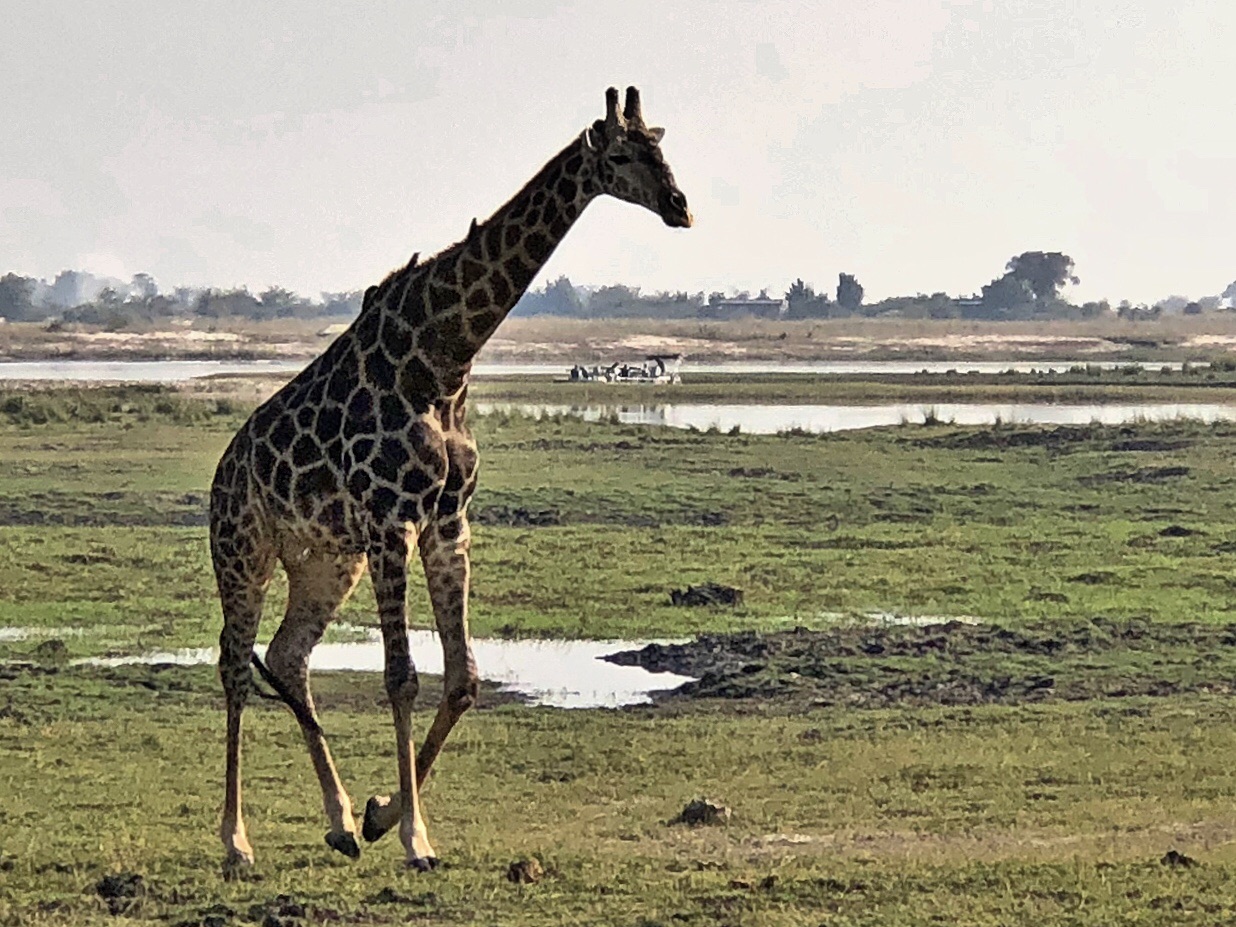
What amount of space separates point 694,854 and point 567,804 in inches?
64.1

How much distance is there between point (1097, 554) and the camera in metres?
22.8

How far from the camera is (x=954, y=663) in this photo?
16500 millimetres

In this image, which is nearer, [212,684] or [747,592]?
[212,684]

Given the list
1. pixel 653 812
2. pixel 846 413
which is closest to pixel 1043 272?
pixel 846 413

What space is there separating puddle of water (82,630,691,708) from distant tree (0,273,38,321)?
407 ft

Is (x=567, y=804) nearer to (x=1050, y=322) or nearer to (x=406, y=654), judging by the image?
(x=406, y=654)

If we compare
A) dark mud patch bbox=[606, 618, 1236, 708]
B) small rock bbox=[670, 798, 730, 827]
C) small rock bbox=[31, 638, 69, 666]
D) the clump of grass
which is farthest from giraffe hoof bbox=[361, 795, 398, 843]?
the clump of grass

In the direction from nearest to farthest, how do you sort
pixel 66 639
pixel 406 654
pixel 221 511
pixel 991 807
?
pixel 406 654
pixel 221 511
pixel 991 807
pixel 66 639

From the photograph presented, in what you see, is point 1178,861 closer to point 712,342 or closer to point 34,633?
point 34,633

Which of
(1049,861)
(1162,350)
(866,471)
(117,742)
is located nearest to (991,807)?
(1049,861)

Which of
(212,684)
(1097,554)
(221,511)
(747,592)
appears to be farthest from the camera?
(1097,554)

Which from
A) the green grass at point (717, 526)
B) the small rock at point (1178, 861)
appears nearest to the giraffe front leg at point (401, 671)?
the small rock at point (1178, 861)

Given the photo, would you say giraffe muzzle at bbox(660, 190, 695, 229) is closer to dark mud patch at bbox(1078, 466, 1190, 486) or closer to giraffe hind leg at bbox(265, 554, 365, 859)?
giraffe hind leg at bbox(265, 554, 365, 859)

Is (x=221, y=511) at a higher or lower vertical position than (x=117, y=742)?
higher
